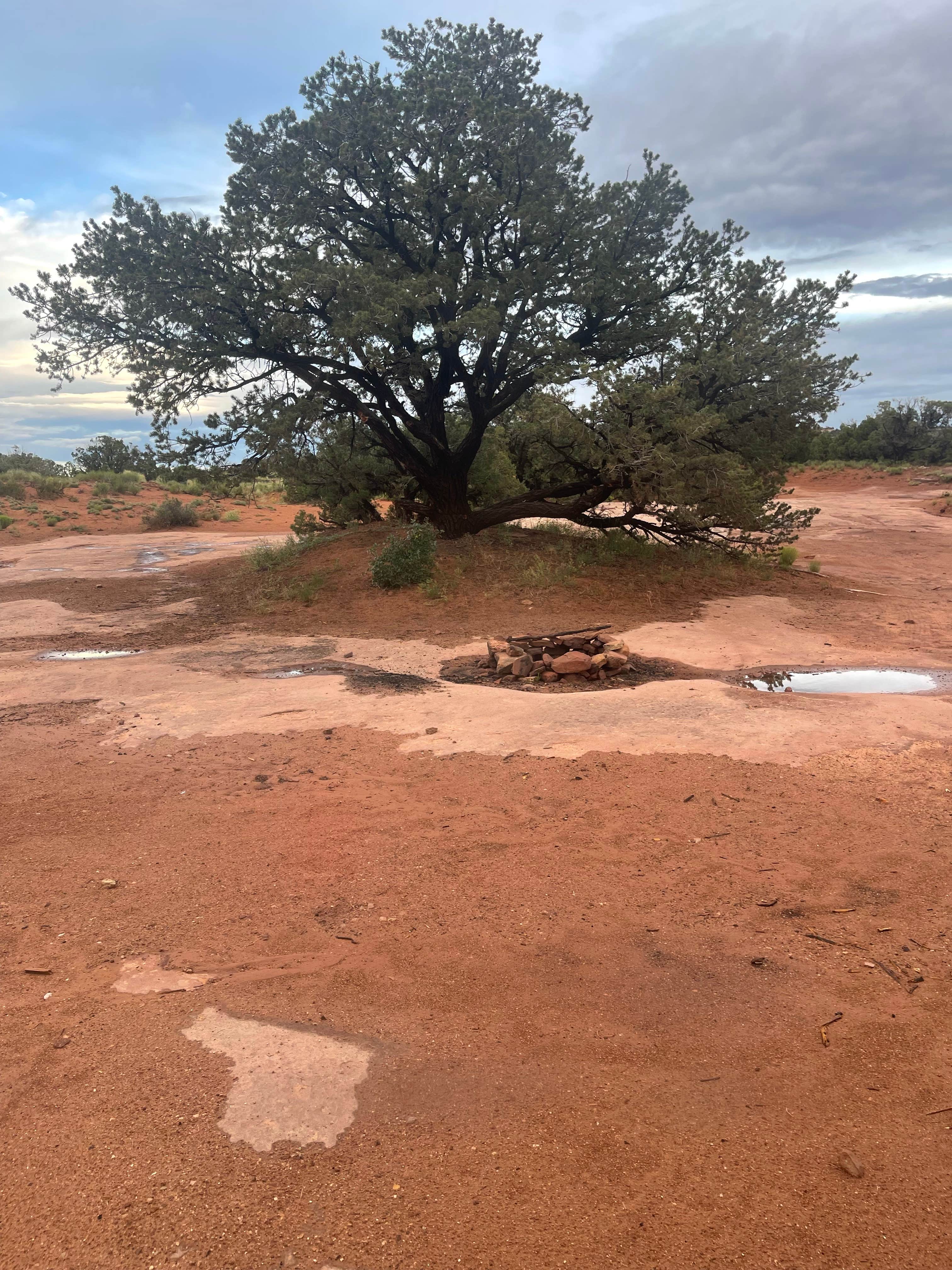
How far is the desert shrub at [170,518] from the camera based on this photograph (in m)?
28.3

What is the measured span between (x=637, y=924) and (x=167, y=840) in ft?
10.0

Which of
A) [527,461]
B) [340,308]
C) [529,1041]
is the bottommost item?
[529,1041]

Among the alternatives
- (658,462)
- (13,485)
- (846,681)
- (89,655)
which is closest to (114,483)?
(13,485)

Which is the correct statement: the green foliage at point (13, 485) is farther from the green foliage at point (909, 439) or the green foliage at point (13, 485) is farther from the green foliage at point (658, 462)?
the green foliage at point (909, 439)

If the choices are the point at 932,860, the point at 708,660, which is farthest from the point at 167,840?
the point at 708,660

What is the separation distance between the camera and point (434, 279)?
12430mm

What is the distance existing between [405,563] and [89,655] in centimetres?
520

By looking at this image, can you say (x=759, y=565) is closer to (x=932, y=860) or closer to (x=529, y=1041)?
(x=932, y=860)

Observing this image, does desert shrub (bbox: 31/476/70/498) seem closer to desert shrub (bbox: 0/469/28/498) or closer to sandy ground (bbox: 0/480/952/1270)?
desert shrub (bbox: 0/469/28/498)

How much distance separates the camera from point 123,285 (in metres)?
12.9

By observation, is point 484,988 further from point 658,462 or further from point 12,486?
point 12,486

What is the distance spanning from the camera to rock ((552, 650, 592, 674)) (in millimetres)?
8625

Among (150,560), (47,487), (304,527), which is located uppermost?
(47,487)

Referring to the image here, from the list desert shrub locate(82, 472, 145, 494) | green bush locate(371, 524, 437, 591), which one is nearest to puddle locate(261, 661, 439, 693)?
green bush locate(371, 524, 437, 591)
